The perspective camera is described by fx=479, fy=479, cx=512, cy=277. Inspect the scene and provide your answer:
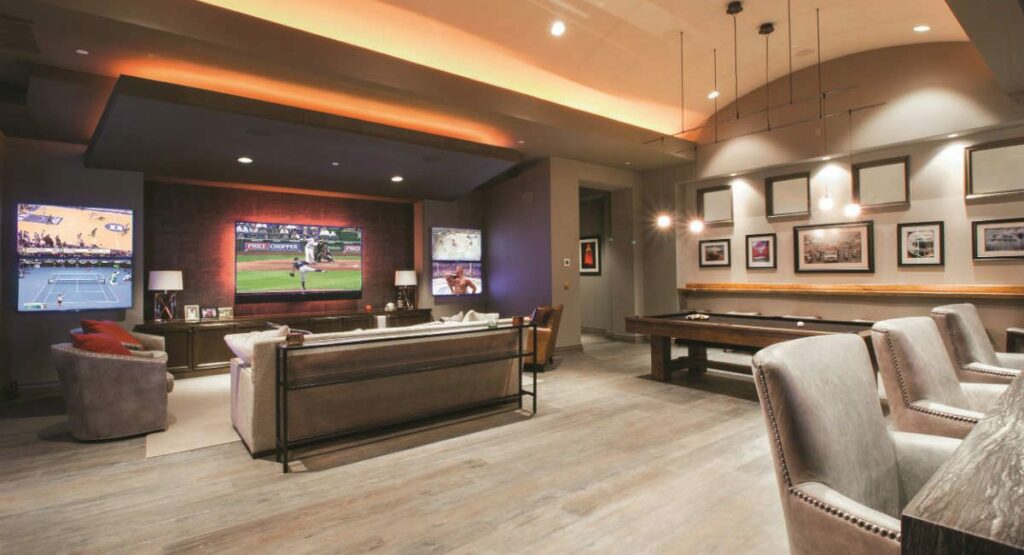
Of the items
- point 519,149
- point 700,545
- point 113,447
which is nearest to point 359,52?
point 519,149

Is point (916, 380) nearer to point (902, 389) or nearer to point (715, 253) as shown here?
point (902, 389)

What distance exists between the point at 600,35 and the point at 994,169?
488 centimetres

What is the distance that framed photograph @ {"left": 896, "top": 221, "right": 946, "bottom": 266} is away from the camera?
6.00 metres

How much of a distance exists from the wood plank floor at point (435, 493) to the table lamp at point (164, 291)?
7.17 feet

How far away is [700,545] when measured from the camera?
7.58ft

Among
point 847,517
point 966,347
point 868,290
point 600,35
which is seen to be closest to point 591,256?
point 868,290

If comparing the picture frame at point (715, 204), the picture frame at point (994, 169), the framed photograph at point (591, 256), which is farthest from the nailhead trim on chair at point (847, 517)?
the framed photograph at point (591, 256)

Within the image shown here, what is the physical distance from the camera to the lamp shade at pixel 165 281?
6.08 meters

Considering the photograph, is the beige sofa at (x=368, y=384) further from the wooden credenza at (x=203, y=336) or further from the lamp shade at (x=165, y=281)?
the lamp shade at (x=165, y=281)

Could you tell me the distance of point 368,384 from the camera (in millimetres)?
3900

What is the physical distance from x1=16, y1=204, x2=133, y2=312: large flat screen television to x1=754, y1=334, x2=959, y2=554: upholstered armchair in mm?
7154

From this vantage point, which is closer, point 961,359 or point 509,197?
point 961,359

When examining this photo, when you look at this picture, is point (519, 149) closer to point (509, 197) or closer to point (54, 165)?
point (509, 197)

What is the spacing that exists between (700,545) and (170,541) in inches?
103
